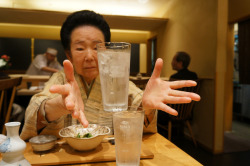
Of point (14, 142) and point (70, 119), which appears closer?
point (14, 142)

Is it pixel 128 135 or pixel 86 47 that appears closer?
pixel 128 135

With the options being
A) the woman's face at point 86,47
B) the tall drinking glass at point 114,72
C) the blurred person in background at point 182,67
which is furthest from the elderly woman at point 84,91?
the blurred person in background at point 182,67

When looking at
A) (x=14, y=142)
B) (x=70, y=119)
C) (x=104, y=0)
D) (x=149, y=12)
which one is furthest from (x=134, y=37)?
(x=14, y=142)

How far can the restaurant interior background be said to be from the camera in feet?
10.2

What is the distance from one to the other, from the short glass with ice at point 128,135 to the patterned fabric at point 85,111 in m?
0.38

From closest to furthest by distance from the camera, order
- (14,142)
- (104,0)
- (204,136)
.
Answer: (14,142)
(204,136)
(104,0)

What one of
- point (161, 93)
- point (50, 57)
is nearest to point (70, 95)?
point (161, 93)

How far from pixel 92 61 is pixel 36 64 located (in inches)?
180

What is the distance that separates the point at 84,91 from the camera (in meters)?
1.19

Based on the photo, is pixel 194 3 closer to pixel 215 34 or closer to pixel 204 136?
pixel 215 34

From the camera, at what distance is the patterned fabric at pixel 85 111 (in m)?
0.97

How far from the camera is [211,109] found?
3.21m

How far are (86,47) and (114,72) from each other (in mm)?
475

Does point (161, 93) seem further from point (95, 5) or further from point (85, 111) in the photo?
point (95, 5)
